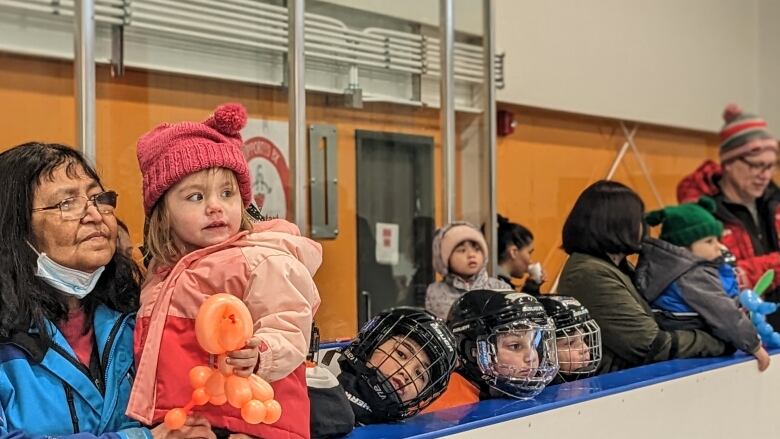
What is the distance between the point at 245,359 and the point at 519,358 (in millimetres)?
946

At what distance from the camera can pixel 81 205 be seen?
5.34ft

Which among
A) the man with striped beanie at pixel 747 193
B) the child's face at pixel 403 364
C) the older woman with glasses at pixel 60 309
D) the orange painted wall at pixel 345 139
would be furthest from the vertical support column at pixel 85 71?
the man with striped beanie at pixel 747 193

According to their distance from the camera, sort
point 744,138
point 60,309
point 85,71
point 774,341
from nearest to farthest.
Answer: point 60,309 < point 85,71 < point 774,341 < point 744,138

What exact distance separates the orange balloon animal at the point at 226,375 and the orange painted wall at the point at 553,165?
8.94ft

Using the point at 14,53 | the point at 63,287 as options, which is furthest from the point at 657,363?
the point at 14,53

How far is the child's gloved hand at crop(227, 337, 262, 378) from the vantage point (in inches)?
54.7

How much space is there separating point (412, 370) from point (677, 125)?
4.09m

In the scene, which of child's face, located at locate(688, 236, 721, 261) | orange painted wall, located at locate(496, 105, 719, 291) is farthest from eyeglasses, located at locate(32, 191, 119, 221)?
orange painted wall, located at locate(496, 105, 719, 291)

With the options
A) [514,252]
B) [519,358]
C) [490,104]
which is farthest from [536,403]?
[490,104]

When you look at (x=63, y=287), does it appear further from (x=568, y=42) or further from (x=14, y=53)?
(x=568, y=42)

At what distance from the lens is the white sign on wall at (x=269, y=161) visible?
3.36 metres

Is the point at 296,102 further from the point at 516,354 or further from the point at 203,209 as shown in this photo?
the point at 203,209

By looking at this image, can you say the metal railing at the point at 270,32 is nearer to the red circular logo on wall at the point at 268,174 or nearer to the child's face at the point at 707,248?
the red circular logo on wall at the point at 268,174

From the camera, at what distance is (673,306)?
2.89 meters
